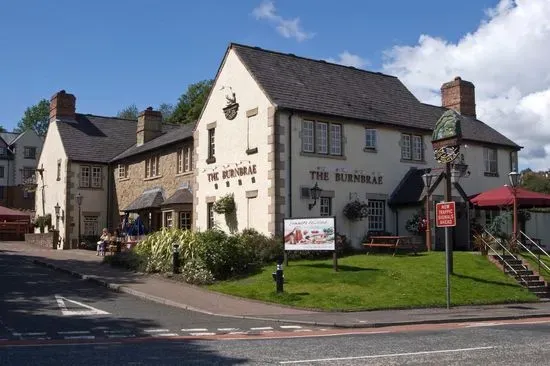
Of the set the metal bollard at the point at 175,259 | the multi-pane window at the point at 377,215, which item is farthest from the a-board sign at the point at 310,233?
the multi-pane window at the point at 377,215

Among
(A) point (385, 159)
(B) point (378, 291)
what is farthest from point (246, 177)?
(B) point (378, 291)

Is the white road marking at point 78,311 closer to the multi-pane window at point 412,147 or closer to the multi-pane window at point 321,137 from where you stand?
the multi-pane window at point 321,137

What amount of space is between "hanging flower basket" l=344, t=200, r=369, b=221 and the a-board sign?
5.42m

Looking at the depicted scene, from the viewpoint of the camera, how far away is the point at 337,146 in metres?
27.6

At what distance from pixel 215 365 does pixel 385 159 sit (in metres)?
21.1

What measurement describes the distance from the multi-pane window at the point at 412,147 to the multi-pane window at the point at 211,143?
350 inches

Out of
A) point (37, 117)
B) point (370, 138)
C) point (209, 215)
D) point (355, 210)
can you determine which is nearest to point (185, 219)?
point (209, 215)

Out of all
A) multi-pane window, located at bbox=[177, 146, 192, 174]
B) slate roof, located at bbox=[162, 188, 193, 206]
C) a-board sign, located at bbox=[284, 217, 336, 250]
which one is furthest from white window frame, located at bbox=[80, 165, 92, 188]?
a-board sign, located at bbox=[284, 217, 336, 250]

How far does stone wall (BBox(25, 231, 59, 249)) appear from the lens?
4047 centimetres

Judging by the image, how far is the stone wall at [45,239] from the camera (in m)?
40.5

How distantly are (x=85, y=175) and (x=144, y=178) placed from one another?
6695 millimetres

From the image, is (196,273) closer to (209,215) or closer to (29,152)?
(209,215)

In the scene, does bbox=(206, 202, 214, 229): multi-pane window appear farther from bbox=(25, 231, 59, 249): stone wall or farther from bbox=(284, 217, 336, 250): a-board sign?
bbox=(25, 231, 59, 249): stone wall

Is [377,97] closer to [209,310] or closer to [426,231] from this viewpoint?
[426,231]
